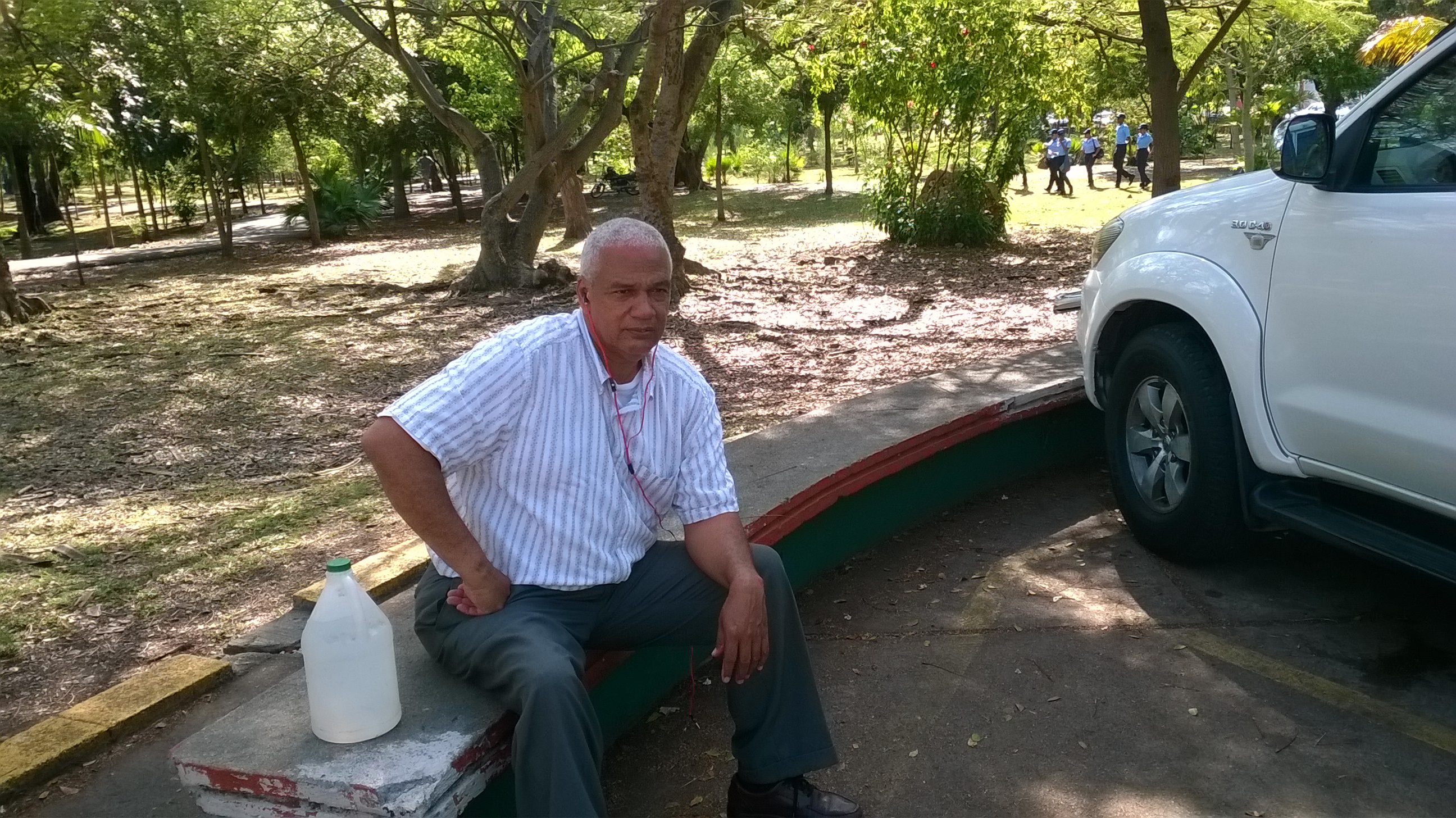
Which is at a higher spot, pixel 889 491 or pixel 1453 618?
pixel 889 491

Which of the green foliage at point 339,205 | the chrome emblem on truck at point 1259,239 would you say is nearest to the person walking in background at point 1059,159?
the green foliage at point 339,205

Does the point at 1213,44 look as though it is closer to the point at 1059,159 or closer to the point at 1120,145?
the point at 1059,159

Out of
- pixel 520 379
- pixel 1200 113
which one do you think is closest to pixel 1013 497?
pixel 520 379

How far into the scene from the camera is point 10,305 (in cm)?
1245

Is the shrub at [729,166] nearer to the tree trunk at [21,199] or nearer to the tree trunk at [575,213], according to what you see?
the tree trunk at [575,213]

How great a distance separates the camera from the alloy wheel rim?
162 inches

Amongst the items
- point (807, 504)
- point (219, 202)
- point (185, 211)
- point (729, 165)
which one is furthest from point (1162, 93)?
point (729, 165)

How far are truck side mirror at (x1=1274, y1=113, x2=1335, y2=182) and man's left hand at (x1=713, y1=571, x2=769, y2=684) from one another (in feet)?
6.84

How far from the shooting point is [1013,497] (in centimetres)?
523

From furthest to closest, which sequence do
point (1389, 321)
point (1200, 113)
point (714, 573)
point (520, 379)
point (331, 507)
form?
point (1200, 113) < point (331, 507) < point (1389, 321) < point (714, 573) < point (520, 379)

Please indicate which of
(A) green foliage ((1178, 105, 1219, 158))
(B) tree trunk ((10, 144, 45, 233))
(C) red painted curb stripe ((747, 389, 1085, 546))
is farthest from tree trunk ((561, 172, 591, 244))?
(A) green foliage ((1178, 105, 1219, 158))

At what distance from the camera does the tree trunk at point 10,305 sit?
12266mm

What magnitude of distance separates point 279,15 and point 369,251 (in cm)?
435

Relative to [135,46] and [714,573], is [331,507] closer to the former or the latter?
[714,573]
